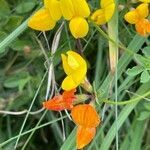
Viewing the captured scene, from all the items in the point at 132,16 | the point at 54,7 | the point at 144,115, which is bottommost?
the point at 144,115

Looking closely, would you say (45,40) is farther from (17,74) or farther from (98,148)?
(98,148)

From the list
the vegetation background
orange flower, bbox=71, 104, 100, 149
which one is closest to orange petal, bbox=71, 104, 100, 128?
orange flower, bbox=71, 104, 100, 149

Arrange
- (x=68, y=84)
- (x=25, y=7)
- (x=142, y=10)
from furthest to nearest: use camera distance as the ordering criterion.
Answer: (x=25, y=7)
(x=142, y=10)
(x=68, y=84)

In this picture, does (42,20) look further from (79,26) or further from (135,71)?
(135,71)

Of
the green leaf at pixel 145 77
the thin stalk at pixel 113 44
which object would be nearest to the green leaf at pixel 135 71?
the green leaf at pixel 145 77

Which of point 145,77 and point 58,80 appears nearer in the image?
point 145,77

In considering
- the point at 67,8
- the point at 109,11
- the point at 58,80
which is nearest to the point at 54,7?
the point at 67,8
